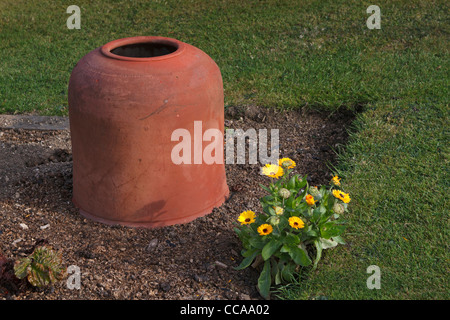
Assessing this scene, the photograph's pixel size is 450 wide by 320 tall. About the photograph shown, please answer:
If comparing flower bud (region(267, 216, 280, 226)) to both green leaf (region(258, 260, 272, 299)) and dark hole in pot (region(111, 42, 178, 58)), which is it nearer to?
green leaf (region(258, 260, 272, 299))

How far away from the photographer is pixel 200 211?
3750 mm

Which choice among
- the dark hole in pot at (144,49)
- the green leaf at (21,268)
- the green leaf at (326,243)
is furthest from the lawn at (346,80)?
the dark hole in pot at (144,49)

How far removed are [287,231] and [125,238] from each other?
1070 millimetres

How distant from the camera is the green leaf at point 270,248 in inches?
121

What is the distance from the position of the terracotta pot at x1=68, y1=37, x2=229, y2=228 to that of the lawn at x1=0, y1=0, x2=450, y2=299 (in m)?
0.97

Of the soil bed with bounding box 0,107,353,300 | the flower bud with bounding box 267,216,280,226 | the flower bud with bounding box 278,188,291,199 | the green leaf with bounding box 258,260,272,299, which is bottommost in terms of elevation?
the soil bed with bounding box 0,107,353,300

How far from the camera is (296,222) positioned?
9.88 feet

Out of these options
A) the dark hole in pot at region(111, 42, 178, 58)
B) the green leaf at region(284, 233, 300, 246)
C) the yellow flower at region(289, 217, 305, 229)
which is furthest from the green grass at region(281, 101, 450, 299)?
the dark hole in pot at region(111, 42, 178, 58)

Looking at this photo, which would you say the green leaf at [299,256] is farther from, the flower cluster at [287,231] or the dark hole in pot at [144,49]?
the dark hole in pot at [144,49]

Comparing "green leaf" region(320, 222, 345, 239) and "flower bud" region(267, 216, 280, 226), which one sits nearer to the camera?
"flower bud" region(267, 216, 280, 226)

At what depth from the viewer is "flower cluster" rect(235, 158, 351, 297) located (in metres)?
3.08

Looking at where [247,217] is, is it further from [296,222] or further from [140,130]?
[140,130]

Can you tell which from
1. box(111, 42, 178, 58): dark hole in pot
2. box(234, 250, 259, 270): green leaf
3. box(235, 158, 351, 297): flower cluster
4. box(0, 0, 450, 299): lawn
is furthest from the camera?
box(111, 42, 178, 58): dark hole in pot

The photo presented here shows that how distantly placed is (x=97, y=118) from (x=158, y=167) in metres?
0.48
